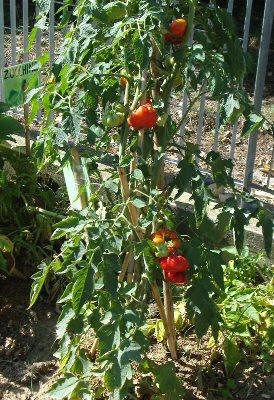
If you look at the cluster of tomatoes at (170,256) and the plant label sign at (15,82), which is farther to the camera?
the plant label sign at (15,82)

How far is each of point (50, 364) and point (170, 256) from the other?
1.10 metres

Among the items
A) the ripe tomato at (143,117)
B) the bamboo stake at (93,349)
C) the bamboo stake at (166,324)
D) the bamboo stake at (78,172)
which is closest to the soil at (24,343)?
the bamboo stake at (93,349)

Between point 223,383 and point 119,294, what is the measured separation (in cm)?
86

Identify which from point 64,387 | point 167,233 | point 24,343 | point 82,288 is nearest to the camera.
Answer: point 82,288

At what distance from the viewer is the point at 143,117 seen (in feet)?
7.66

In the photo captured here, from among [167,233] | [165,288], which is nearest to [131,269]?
[165,288]

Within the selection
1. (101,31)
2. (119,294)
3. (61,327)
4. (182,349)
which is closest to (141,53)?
(101,31)

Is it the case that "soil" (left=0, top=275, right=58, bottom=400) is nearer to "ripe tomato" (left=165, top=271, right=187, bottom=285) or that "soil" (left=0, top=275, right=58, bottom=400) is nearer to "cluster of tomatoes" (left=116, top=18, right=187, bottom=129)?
"ripe tomato" (left=165, top=271, right=187, bottom=285)

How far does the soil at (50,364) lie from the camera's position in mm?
3008

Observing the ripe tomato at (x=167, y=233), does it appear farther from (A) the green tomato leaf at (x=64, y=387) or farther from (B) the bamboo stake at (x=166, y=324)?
(A) the green tomato leaf at (x=64, y=387)

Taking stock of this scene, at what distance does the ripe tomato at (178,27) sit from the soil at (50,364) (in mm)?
1486

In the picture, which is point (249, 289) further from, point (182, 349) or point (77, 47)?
point (77, 47)

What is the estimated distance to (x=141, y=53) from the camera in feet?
7.29

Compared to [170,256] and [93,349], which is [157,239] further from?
[93,349]
